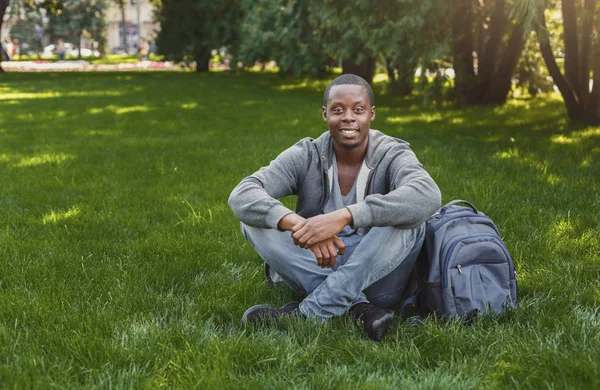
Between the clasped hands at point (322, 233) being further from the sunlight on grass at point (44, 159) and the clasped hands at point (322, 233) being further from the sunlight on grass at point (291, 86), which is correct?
the sunlight on grass at point (291, 86)

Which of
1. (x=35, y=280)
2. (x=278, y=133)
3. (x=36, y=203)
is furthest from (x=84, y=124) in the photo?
(x=35, y=280)

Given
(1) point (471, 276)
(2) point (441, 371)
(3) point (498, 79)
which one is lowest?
(2) point (441, 371)

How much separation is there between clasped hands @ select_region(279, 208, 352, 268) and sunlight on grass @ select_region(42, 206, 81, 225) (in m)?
3.20

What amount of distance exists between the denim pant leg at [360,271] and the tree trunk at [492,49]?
1167 cm

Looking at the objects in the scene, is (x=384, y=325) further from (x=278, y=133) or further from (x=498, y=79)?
(x=498, y=79)

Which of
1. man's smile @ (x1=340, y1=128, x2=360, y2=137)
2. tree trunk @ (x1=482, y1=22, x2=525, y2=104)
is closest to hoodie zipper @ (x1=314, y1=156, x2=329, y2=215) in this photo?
man's smile @ (x1=340, y1=128, x2=360, y2=137)

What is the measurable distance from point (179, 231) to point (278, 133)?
20.9ft

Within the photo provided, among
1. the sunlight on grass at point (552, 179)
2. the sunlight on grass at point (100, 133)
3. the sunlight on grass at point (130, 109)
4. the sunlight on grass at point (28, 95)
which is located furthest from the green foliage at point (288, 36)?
the sunlight on grass at point (552, 179)

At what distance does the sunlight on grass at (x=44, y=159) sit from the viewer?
29.2 ft

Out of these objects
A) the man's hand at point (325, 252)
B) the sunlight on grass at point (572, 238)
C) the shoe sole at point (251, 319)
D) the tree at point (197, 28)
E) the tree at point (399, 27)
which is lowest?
the shoe sole at point (251, 319)

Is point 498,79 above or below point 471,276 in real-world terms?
above

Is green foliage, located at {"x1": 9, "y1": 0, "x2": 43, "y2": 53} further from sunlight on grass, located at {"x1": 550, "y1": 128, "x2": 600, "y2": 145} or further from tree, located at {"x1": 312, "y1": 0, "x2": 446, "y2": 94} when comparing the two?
sunlight on grass, located at {"x1": 550, "y1": 128, "x2": 600, "y2": 145}

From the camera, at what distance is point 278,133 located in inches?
470

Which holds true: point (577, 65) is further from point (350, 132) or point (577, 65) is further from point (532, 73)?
point (350, 132)
